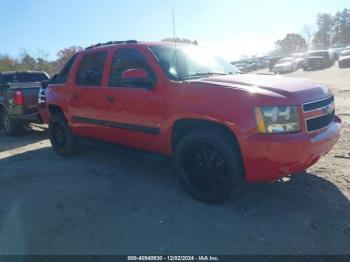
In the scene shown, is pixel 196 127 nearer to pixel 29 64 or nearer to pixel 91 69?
pixel 91 69

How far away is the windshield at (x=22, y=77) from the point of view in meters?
9.99

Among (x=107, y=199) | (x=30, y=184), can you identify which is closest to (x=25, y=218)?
(x=107, y=199)

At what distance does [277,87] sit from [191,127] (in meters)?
1.08

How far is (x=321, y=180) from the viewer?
4395 millimetres

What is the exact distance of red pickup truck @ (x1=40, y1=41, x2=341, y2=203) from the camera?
3.37 metres

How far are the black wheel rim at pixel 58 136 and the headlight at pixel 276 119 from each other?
13.8ft

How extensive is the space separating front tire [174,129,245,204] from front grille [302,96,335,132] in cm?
78

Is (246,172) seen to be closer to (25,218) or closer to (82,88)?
(25,218)

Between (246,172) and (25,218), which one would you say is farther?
(25,218)

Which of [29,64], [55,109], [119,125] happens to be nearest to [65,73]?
[55,109]

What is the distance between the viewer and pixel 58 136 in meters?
6.63

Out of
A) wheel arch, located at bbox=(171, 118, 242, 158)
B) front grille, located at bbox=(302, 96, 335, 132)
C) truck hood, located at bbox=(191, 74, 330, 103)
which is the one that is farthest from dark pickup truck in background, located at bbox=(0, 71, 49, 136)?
front grille, located at bbox=(302, 96, 335, 132)

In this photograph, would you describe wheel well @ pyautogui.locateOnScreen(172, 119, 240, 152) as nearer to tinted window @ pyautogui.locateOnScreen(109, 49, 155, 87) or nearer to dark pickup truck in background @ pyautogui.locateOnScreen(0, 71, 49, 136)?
tinted window @ pyautogui.locateOnScreen(109, 49, 155, 87)

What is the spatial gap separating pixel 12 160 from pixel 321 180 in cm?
544
